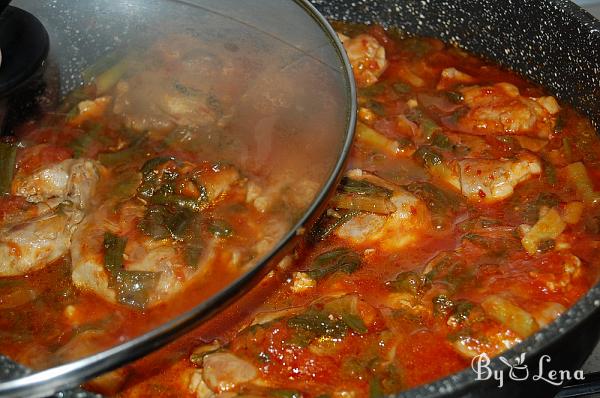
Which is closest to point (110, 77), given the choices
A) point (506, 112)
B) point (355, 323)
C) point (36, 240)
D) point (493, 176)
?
point (36, 240)

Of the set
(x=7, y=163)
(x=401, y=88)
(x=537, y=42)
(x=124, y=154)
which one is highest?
(x=537, y=42)

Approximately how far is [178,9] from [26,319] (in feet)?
3.95

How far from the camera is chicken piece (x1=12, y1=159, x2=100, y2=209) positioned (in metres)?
2.48

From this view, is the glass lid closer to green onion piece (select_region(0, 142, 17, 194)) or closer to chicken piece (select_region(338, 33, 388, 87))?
green onion piece (select_region(0, 142, 17, 194))

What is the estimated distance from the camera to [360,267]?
2.64 metres

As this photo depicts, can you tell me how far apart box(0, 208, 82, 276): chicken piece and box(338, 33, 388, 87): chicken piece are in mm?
1601

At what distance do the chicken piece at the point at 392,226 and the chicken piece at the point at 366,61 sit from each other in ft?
3.12

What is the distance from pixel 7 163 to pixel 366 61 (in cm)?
169

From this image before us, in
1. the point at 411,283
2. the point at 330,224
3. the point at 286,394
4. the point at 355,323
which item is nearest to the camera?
the point at 286,394

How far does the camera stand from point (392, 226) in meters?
2.73

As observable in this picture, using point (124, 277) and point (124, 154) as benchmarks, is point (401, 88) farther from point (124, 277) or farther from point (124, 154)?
point (124, 277)

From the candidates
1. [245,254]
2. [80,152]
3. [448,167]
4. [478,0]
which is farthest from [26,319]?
[478,0]

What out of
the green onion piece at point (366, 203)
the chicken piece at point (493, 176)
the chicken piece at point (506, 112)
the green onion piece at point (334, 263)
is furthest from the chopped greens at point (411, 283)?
the chicken piece at point (506, 112)

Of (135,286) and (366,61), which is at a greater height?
(366,61)
